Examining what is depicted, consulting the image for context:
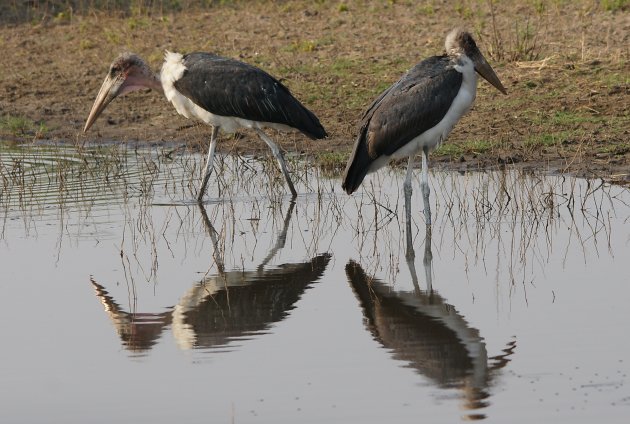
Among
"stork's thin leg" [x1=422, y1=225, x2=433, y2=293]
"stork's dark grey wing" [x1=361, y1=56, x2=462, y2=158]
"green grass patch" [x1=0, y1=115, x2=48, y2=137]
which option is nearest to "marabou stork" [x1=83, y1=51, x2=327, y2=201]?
"stork's dark grey wing" [x1=361, y1=56, x2=462, y2=158]

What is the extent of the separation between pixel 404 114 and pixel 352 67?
5575 millimetres

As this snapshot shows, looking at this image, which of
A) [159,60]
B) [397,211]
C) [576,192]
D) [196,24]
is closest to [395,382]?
[397,211]

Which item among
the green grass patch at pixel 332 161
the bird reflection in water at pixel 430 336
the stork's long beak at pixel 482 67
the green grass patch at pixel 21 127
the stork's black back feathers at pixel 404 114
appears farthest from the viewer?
the green grass patch at pixel 21 127

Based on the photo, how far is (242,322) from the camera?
6.87 metres

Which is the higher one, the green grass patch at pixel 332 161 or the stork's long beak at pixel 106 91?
the stork's long beak at pixel 106 91

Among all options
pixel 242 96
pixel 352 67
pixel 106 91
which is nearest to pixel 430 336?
pixel 242 96

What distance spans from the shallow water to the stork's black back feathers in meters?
0.42

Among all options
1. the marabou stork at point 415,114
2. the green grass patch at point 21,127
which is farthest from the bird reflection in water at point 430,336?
the green grass patch at point 21,127

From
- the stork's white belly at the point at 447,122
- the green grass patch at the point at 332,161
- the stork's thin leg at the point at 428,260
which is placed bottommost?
the stork's thin leg at the point at 428,260

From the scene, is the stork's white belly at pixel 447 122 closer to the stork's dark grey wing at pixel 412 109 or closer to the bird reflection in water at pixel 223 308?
the stork's dark grey wing at pixel 412 109

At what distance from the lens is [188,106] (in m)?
10.6

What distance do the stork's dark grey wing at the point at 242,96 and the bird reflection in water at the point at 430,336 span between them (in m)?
2.71

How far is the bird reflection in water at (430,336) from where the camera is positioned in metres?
5.79

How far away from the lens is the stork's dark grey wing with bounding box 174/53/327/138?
10.3m
